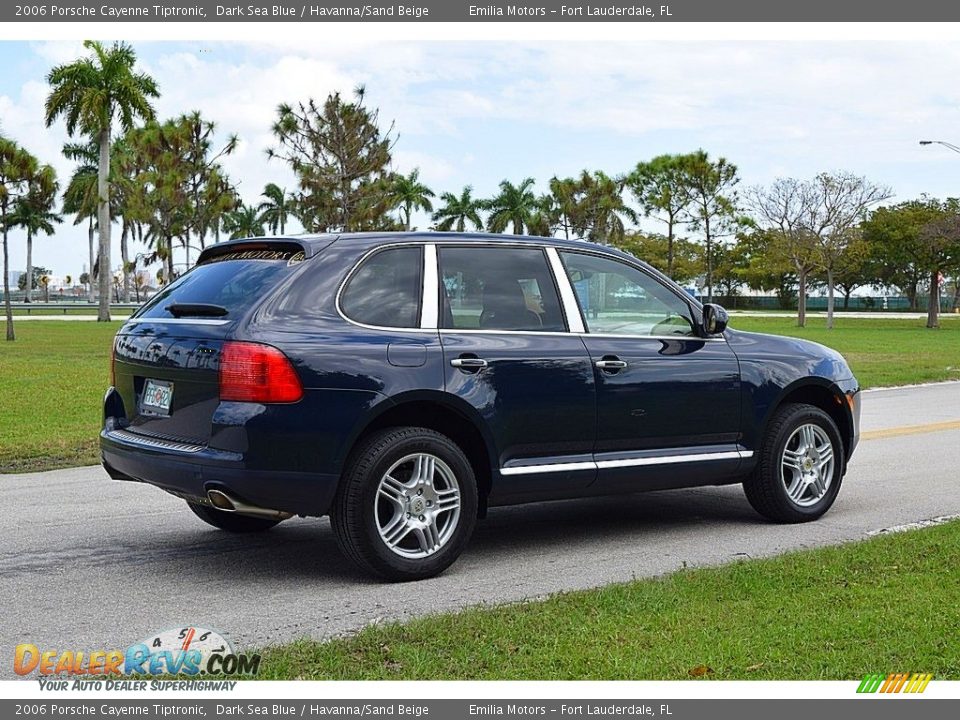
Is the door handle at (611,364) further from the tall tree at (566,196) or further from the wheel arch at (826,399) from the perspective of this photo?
the tall tree at (566,196)

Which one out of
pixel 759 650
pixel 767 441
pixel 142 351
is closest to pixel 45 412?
pixel 142 351

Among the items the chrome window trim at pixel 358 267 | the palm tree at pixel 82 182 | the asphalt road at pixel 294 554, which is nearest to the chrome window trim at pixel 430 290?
the chrome window trim at pixel 358 267

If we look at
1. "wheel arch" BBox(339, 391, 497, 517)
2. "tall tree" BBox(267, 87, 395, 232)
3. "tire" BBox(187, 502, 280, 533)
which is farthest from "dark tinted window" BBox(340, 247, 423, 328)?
"tall tree" BBox(267, 87, 395, 232)

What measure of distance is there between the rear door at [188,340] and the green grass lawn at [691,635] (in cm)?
168

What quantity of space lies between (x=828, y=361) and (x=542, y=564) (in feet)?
8.77

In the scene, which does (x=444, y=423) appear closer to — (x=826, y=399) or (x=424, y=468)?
(x=424, y=468)

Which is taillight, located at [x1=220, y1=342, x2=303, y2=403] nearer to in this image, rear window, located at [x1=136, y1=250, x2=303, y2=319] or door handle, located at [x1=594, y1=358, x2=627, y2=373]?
rear window, located at [x1=136, y1=250, x2=303, y2=319]

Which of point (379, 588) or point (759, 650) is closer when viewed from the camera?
point (759, 650)

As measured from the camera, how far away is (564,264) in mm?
7480

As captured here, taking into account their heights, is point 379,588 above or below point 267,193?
below

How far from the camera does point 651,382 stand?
7453 millimetres

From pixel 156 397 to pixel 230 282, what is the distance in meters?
0.72

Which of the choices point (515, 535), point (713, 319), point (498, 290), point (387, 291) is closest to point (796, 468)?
point (713, 319)
